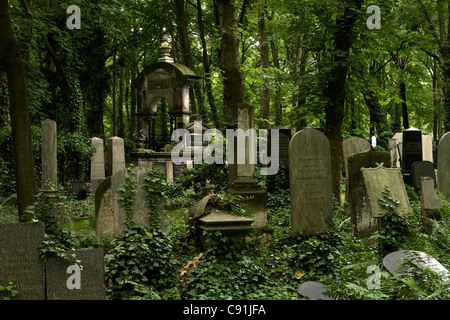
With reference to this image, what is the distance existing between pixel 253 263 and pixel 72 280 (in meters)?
2.62

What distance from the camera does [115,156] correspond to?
18.4 metres

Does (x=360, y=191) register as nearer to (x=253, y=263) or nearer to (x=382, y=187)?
(x=382, y=187)

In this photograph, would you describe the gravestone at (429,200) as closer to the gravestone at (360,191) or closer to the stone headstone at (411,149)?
the gravestone at (360,191)

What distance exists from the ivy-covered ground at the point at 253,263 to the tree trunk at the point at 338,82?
12.6ft

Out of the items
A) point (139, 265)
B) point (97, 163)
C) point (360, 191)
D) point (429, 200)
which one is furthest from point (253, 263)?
point (97, 163)

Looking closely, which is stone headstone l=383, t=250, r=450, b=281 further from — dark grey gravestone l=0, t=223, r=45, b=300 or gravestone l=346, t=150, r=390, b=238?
dark grey gravestone l=0, t=223, r=45, b=300

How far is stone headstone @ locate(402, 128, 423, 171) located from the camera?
1722 cm

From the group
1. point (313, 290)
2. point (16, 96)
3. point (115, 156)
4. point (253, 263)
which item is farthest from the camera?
point (115, 156)

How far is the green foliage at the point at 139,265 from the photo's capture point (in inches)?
232

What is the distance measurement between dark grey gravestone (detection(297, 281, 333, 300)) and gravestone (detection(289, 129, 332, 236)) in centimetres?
234

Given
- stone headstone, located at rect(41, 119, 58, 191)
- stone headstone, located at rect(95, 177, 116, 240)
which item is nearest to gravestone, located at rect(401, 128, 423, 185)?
stone headstone, located at rect(95, 177, 116, 240)

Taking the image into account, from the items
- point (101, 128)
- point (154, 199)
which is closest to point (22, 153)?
point (154, 199)

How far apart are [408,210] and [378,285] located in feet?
8.26
